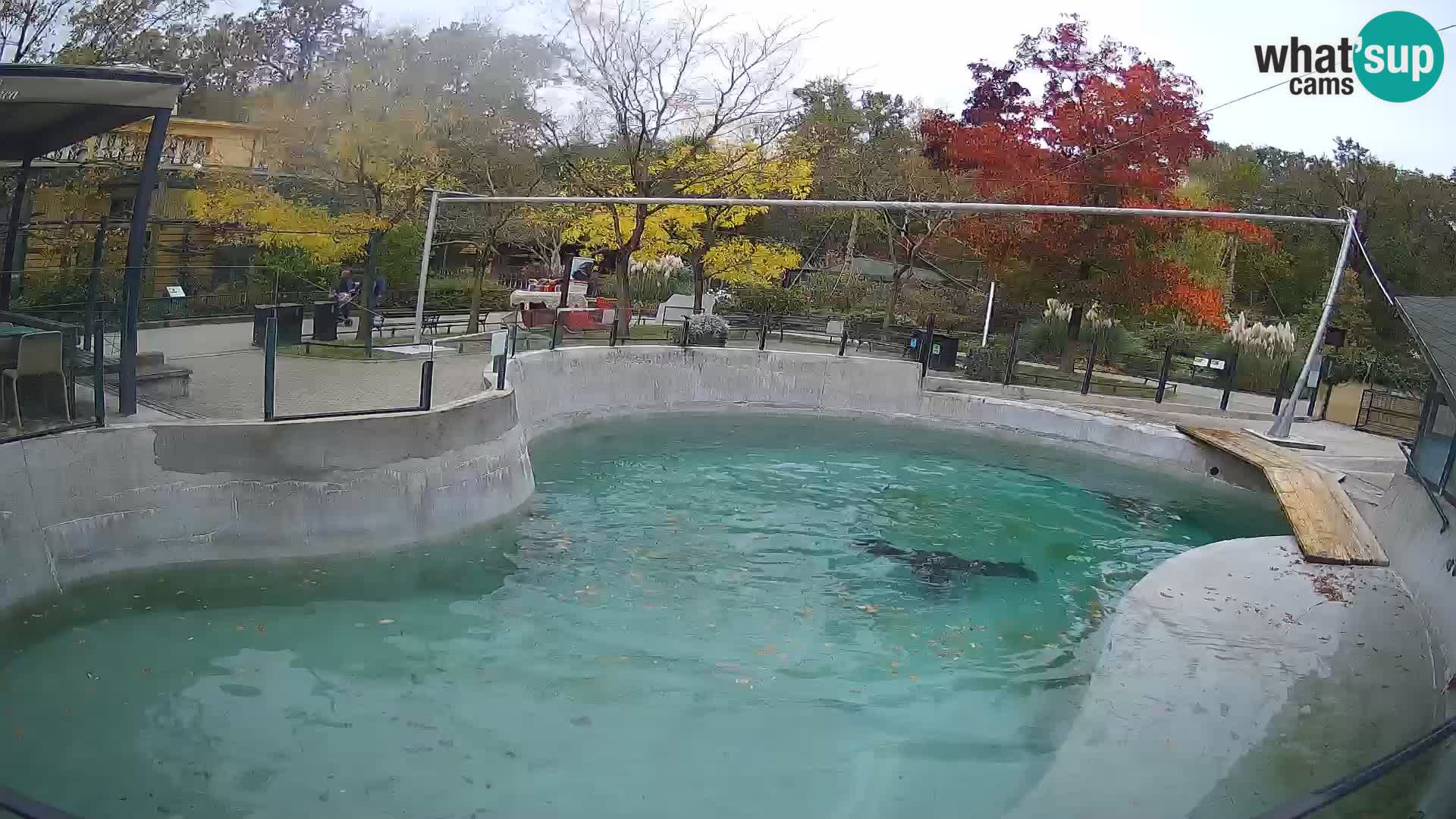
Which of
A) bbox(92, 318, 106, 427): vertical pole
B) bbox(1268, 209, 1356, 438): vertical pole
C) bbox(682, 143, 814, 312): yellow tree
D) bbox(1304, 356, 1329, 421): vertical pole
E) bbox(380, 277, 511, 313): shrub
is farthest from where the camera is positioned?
bbox(380, 277, 511, 313): shrub

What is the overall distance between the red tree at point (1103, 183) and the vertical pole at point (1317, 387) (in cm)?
240

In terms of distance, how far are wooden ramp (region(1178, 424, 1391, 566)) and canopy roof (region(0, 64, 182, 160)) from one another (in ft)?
39.8

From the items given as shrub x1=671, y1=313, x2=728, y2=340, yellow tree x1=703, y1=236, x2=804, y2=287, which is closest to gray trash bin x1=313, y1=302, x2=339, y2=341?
shrub x1=671, y1=313, x2=728, y2=340

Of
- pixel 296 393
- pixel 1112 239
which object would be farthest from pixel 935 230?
pixel 296 393

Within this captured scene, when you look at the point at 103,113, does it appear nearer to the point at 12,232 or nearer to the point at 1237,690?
the point at 12,232

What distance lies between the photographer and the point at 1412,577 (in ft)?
33.3

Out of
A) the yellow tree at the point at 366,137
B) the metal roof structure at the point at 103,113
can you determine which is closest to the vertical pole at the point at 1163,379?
the yellow tree at the point at 366,137

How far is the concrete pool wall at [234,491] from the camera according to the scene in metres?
8.82

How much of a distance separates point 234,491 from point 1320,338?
1622 centimetres

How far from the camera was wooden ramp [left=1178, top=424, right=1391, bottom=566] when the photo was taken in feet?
36.8

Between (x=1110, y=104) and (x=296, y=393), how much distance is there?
17.5 m

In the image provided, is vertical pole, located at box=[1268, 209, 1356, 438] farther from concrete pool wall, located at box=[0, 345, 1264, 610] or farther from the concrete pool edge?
concrete pool wall, located at box=[0, 345, 1264, 610]

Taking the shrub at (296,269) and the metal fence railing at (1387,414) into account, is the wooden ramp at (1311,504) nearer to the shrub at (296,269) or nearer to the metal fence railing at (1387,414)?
the metal fence railing at (1387,414)

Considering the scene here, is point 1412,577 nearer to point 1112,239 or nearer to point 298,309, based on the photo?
point 1112,239
